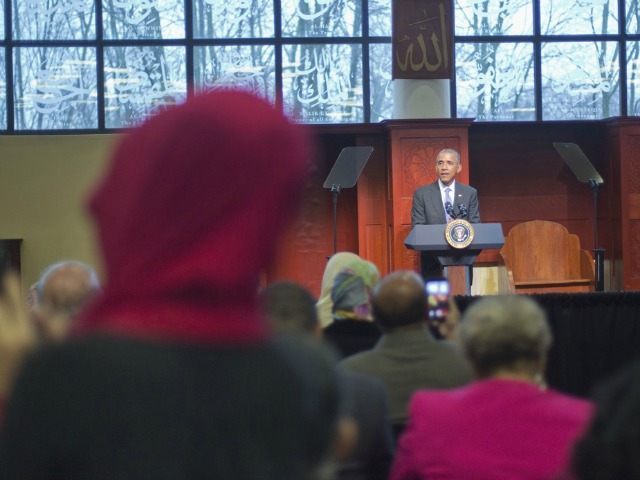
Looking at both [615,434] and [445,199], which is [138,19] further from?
[615,434]

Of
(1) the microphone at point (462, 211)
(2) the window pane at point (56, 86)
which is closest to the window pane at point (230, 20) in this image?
(2) the window pane at point (56, 86)

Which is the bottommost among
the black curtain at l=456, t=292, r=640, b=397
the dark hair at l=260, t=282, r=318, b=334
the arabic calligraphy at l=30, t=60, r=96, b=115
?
the black curtain at l=456, t=292, r=640, b=397

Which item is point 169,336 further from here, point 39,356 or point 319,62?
point 319,62

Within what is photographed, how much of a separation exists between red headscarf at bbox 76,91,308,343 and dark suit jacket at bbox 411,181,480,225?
8.54 metres

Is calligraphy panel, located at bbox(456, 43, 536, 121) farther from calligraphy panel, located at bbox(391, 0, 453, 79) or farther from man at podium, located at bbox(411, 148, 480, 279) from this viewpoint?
man at podium, located at bbox(411, 148, 480, 279)

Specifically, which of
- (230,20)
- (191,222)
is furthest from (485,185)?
(191,222)

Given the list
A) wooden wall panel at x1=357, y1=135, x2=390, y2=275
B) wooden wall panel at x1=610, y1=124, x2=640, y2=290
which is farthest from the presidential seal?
wooden wall panel at x1=610, y1=124, x2=640, y2=290

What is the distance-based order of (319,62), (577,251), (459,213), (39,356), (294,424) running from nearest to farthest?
(39,356)
(294,424)
(459,213)
(577,251)
(319,62)

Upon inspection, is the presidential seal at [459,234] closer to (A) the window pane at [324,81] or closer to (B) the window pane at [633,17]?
(A) the window pane at [324,81]

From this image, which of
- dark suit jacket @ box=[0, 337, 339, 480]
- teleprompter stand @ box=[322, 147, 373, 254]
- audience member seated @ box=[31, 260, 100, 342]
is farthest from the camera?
teleprompter stand @ box=[322, 147, 373, 254]

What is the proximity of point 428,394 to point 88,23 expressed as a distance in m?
10.1

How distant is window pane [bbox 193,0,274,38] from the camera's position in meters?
11.7

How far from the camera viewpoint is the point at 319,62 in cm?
1181

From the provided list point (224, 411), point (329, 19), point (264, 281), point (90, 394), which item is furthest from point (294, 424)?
point (329, 19)
